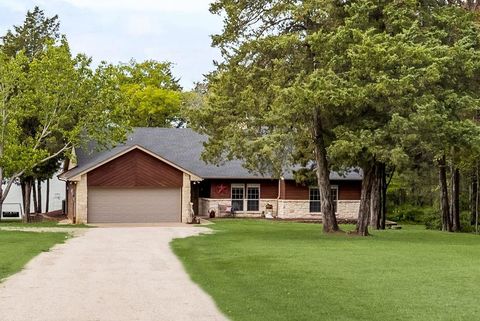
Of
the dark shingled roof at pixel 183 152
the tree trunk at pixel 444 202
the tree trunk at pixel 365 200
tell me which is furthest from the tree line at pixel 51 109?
the tree trunk at pixel 444 202

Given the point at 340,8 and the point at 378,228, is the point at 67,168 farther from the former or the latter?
the point at 340,8

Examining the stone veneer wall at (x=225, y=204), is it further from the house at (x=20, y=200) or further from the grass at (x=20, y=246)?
the grass at (x=20, y=246)

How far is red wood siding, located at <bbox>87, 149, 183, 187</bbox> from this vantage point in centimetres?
4116

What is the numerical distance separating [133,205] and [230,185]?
8470 mm

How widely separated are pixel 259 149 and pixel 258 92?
2.83 metres

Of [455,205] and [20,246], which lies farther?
[455,205]

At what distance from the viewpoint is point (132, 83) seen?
67000 millimetres

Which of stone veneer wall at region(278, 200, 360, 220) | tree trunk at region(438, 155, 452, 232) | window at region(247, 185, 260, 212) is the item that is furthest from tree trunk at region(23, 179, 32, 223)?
tree trunk at region(438, 155, 452, 232)

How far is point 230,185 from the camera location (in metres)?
48.4

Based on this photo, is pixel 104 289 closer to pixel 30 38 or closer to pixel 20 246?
pixel 20 246

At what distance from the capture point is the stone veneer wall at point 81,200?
133 feet

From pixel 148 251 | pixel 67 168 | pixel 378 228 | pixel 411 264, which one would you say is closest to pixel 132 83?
pixel 67 168

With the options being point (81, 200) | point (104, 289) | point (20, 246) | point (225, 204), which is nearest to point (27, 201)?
point (81, 200)

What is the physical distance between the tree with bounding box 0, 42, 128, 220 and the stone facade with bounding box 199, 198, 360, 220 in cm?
896
